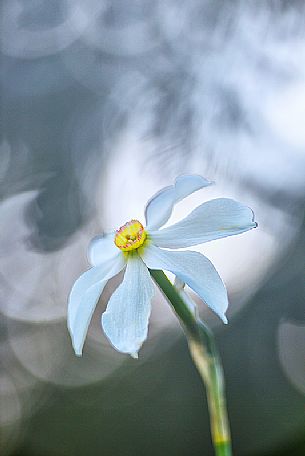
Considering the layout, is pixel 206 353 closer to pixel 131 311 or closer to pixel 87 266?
pixel 131 311

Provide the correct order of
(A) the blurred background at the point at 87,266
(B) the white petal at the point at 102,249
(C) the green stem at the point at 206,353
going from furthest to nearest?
(A) the blurred background at the point at 87,266, (B) the white petal at the point at 102,249, (C) the green stem at the point at 206,353

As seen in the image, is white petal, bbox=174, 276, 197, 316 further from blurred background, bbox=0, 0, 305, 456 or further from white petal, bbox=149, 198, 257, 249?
blurred background, bbox=0, 0, 305, 456

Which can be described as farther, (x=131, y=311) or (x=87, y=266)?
(x=87, y=266)

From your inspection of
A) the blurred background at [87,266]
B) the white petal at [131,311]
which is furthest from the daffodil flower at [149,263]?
the blurred background at [87,266]

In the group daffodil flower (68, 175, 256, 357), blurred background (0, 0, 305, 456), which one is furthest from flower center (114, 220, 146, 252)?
blurred background (0, 0, 305, 456)

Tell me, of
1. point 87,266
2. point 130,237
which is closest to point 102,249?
point 130,237

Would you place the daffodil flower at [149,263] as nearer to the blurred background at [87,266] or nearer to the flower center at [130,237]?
the flower center at [130,237]
